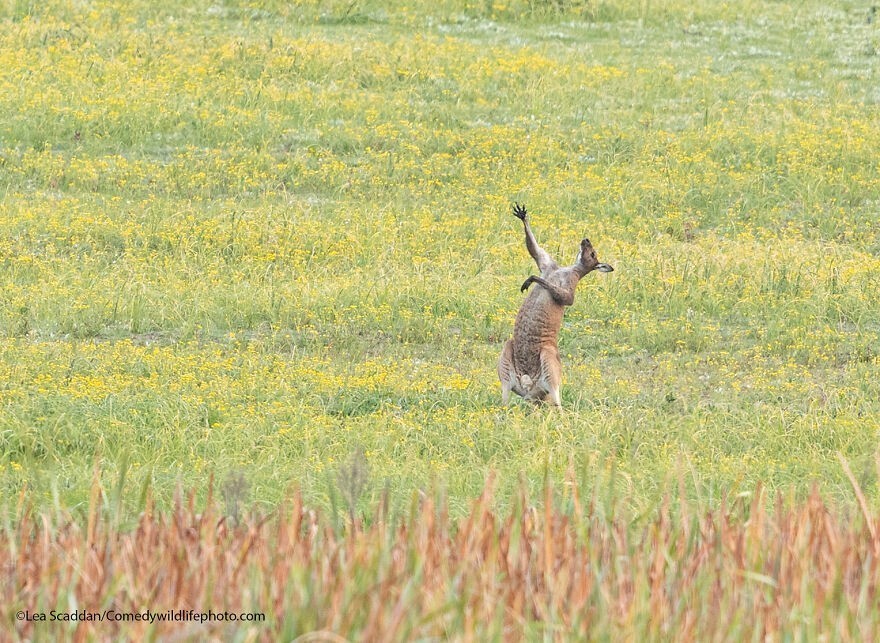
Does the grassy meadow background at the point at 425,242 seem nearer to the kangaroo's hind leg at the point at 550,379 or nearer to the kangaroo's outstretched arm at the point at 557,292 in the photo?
the kangaroo's hind leg at the point at 550,379

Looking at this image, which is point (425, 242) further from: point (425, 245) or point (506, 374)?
point (506, 374)

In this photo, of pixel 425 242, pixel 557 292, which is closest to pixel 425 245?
pixel 425 242

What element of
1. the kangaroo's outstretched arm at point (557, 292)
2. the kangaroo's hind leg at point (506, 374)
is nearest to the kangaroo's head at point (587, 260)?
the kangaroo's outstretched arm at point (557, 292)

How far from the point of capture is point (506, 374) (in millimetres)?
9211

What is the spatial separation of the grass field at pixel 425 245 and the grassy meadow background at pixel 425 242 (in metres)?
0.04

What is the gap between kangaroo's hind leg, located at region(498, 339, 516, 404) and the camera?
30.0 feet

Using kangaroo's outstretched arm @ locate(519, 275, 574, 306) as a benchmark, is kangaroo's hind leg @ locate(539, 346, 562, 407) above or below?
below

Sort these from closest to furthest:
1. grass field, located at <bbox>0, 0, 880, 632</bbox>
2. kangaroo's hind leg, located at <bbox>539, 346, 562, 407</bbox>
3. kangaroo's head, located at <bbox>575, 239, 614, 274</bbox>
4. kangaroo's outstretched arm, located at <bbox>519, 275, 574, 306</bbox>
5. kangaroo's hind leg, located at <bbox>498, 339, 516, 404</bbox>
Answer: grass field, located at <bbox>0, 0, 880, 632</bbox>, kangaroo's hind leg, located at <bbox>539, 346, 562, 407</bbox>, kangaroo's hind leg, located at <bbox>498, 339, 516, 404</bbox>, kangaroo's outstretched arm, located at <bbox>519, 275, 574, 306</bbox>, kangaroo's head, located at <bbox>575, 239, 614, 274</bbox>

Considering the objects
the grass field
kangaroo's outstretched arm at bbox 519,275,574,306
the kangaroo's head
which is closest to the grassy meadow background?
the grass field

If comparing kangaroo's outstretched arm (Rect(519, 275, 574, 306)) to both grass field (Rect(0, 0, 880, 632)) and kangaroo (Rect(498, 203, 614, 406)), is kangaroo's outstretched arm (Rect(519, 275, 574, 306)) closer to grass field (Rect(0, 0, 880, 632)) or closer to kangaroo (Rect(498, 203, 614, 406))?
kangaroo (Rect(498, 203, 614, 406))

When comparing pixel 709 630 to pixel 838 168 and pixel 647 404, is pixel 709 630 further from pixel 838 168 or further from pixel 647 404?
pixel 838 168

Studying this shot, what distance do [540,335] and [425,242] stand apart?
16.3ft

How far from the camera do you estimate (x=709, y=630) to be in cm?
330

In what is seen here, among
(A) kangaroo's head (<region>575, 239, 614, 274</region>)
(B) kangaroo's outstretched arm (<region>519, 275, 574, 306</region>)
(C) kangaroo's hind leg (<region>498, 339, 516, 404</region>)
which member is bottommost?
(C) kangaroo's hind leg (<region>498, 339, 516, 404</region>)
